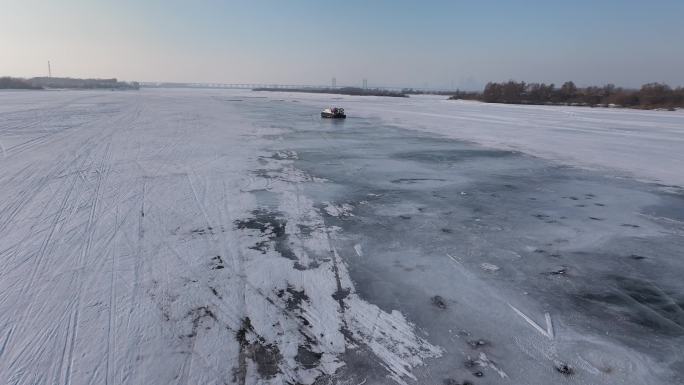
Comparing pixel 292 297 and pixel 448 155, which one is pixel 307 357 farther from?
pixel 448 155

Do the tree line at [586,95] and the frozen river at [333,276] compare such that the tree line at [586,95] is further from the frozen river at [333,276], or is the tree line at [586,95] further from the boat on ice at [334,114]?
the frozen river at [333,276]

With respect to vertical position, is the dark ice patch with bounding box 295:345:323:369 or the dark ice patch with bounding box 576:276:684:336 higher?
the dark ice patch with bounding box 576:276:684:336

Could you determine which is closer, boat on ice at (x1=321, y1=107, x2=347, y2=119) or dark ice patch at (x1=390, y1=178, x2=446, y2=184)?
dark ice patch at (x1=390, y1=178, x2=446, y2=184)

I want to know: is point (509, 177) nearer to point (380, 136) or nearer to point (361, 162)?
point (361, 162)

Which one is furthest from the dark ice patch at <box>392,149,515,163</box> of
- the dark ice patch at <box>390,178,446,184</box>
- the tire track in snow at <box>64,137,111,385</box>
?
the tire track in snow at <box>64,137,111,385</box>

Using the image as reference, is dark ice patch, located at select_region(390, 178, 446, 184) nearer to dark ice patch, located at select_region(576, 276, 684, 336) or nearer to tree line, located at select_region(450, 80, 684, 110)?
dark ice patch, located at select_region(576, 276, 684, 336)

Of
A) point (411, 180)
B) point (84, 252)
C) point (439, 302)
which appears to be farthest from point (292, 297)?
point (411, 180)

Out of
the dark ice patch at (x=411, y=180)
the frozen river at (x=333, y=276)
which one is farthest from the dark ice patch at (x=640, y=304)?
the dark ice patch at (x=411, y=180)
